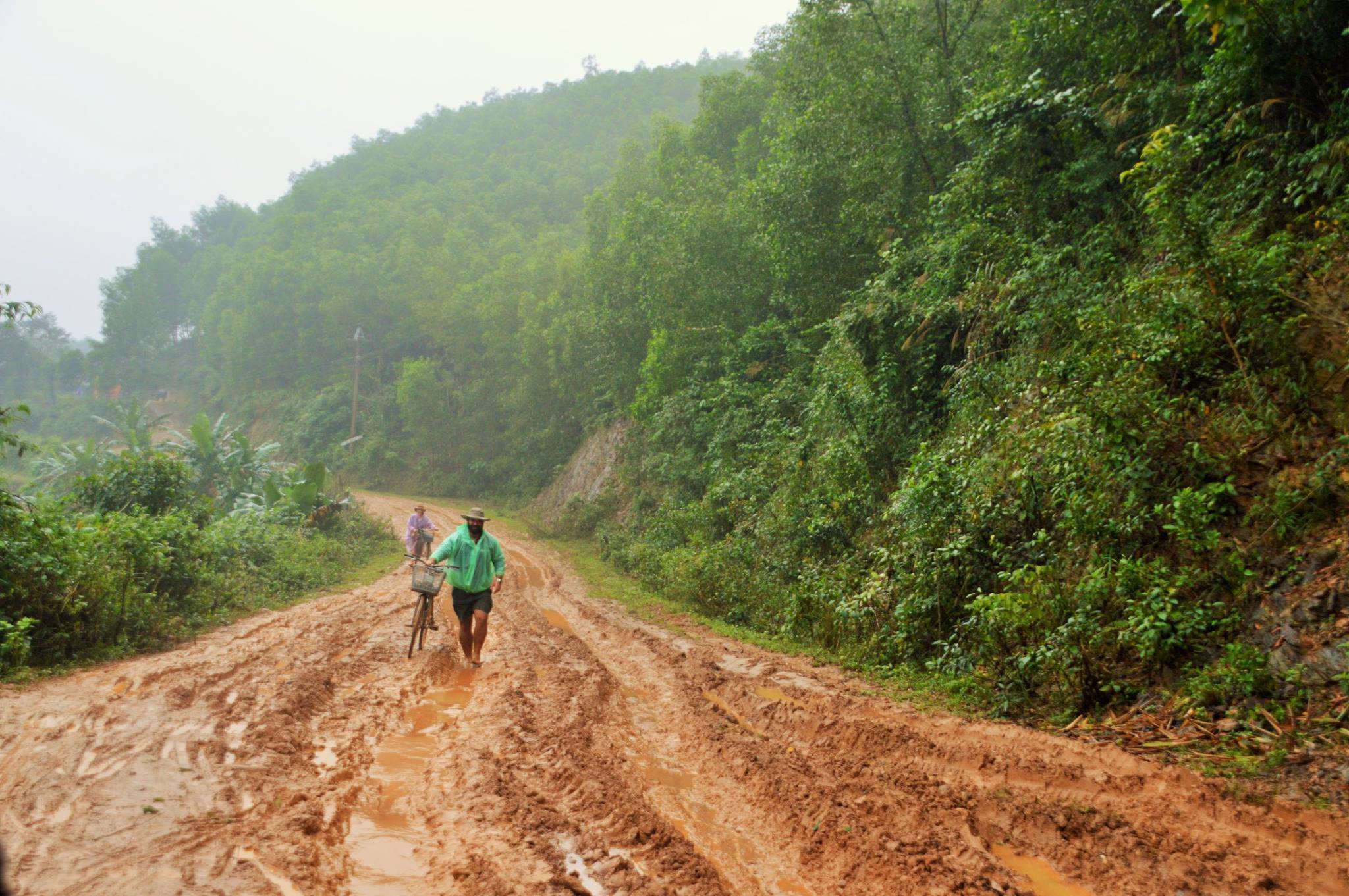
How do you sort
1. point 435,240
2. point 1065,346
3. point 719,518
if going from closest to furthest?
1. point 1065,346
2. point 719,518
3. point 435,240

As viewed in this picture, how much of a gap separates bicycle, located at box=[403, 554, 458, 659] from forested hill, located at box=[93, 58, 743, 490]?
26073 millimetres

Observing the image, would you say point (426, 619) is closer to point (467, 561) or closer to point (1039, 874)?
point (467, 561)

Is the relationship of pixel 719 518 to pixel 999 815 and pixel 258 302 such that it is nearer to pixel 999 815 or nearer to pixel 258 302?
pixel 999 815

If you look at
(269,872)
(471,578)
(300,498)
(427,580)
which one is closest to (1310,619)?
(269,872)

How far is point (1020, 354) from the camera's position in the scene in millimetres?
→ 8656

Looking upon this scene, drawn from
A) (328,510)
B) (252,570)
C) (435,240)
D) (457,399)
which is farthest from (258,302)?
(252,570)

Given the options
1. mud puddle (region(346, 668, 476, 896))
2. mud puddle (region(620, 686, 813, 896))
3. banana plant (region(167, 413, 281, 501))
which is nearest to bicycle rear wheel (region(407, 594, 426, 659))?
mud puddle (region(346, 668, 476, 896))

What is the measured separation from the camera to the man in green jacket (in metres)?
7.98

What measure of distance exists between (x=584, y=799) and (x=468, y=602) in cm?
415

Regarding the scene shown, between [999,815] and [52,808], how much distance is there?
16.5 ft

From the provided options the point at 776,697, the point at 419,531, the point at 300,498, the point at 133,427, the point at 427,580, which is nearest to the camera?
the point at 776,697

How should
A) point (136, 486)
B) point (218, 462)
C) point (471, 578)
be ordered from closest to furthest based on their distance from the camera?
point (471, 578) < point (136, 486) < point (218, 462)

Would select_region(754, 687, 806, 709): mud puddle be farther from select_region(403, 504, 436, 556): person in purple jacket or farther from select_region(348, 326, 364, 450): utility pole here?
select_region(348, 326, 364, 450): utility pole

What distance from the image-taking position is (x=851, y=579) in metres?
9.01
